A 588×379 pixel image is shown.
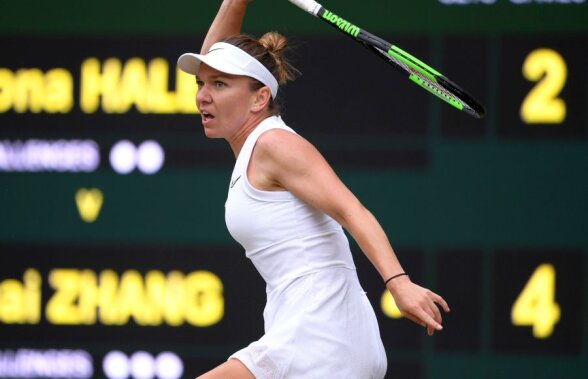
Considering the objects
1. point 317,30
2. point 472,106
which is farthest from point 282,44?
Result: point 317,30

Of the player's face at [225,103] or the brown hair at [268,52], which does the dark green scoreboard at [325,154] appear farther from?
the player's face at [225,103]

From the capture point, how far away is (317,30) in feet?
16.5

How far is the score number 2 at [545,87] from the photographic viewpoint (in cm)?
493

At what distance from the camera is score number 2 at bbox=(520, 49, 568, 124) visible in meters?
4.93

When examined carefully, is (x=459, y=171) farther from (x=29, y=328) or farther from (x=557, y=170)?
(x=29, y=328)

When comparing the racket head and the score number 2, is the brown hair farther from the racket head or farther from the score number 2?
the score number 2

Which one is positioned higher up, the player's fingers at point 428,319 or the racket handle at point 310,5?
the racket handle at point 310,5

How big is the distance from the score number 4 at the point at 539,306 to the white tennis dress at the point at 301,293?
5.09 ft

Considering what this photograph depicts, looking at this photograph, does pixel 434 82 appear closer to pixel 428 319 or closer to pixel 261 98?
pixel 261 98

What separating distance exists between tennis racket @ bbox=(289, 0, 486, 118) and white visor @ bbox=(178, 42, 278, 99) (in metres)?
0.24

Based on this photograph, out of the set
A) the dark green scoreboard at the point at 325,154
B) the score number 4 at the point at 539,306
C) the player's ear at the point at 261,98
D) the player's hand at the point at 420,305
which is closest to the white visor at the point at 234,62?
the player's ear at the point at 261,98

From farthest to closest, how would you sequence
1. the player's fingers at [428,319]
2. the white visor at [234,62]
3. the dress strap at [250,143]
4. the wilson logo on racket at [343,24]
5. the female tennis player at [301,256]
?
the wilson logo on racket at [343,24]
the white visor at [234,62]
the dress strap at [250,143]
the female tennis player at [301,256]
the player's fingers at [428,319]

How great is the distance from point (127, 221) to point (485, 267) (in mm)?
1244

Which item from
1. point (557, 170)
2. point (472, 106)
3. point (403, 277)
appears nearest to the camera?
point (403, 277)
